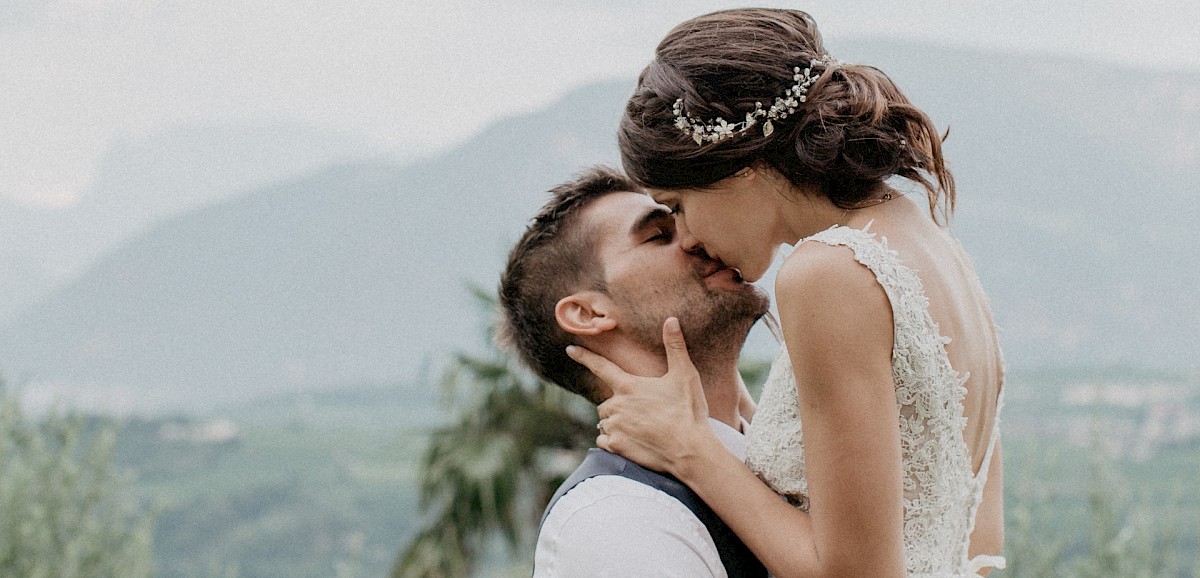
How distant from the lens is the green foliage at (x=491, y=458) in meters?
5.89

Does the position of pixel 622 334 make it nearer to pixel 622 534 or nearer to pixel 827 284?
pixel 622 534

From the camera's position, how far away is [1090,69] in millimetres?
30297

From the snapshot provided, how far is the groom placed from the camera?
185 centimetres

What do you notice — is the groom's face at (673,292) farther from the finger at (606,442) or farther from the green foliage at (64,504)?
the green foliage at (64,504)

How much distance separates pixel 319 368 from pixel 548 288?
2366cm

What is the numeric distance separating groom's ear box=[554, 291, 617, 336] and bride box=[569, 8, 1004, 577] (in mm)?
110

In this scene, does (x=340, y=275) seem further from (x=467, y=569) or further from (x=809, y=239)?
(x=809, y=239)

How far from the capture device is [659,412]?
201 centimetres

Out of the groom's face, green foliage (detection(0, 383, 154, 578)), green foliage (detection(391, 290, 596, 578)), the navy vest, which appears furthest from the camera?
green foliage (detection(391, 290, 596, 578))

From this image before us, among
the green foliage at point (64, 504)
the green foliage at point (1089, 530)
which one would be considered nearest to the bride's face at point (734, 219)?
the green foliage at point (1089, 530)

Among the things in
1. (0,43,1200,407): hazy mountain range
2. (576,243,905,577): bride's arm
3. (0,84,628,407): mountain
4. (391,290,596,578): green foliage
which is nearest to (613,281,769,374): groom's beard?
(576,243,905,577): bride's arm

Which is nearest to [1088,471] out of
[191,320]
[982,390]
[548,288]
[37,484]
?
[982,390]

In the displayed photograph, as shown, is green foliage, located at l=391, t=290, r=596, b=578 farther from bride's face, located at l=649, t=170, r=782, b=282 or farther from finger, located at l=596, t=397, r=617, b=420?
bride's face, located at l=649, t=170, r=782, b=282

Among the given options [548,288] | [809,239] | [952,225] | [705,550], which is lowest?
[705,550]
